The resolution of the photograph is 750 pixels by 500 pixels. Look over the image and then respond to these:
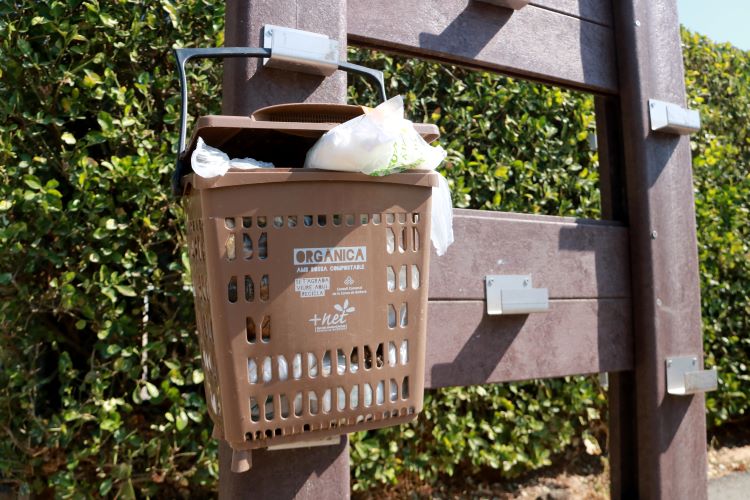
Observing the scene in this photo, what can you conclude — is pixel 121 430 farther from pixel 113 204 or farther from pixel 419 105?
pixel 419 105

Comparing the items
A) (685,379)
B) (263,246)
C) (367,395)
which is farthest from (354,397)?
(685,379)

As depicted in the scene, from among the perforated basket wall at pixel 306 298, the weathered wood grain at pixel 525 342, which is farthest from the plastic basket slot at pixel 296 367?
the weathered wood grain at pixel 525 342

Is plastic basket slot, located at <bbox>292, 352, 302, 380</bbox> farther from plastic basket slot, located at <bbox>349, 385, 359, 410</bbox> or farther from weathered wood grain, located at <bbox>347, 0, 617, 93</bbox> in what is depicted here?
weathered wood grain, located at <bbox>347, 0, 617, 93</bbox>

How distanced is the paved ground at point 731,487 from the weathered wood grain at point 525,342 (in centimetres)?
201

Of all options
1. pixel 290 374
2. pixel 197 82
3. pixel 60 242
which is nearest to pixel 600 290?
pixel 290 374

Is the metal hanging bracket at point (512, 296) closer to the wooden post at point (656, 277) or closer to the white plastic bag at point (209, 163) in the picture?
the wooden post at point (656, 277)

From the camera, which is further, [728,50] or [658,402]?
[728,50]

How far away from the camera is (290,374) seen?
3.46 ft

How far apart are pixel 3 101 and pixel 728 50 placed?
4653 mm

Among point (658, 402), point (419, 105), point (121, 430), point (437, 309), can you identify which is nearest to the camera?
point (437, 309)

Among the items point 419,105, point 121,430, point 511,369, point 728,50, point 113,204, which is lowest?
point 121,430

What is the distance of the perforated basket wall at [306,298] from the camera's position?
1.02m

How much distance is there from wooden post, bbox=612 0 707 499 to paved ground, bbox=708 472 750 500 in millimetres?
1688

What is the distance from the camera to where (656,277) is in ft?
6.12
